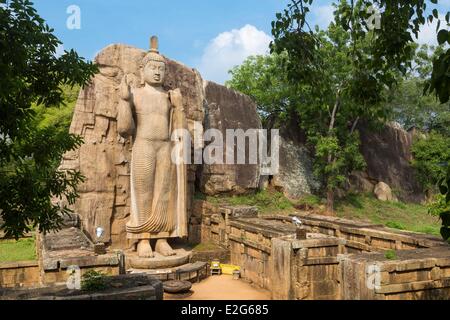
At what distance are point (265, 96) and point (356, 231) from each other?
12.2 meters

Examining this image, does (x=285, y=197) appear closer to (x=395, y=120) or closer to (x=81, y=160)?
(x=81, y=160)

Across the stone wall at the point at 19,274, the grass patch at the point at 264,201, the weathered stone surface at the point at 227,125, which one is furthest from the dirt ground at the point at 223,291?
the weathered stone surface at the point at 227,125

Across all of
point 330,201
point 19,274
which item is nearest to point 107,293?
point 19,274

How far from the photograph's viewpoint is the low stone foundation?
5.09 m

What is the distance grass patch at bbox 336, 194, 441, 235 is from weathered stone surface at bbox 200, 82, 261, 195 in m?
5.69

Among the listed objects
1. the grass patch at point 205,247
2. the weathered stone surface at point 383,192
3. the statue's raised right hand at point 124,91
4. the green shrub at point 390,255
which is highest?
the statue's raised right hand at point 124,91

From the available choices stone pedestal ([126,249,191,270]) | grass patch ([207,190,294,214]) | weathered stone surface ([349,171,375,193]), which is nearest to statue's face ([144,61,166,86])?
stone pedestal ([126,249,191,270])

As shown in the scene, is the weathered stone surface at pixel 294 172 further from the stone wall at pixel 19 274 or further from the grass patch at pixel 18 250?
the stone wall at pixel 19 274

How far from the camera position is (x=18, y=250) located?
10.4 meters

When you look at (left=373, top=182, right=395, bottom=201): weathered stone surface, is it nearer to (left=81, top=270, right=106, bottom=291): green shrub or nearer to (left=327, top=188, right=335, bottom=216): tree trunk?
(left=327, top=188, right=335, bottom=216): tree trunk

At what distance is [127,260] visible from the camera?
30.6 feet

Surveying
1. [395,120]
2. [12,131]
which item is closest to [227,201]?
[12,131]

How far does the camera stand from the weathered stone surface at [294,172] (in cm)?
1808

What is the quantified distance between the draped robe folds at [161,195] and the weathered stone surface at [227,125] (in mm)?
3732
